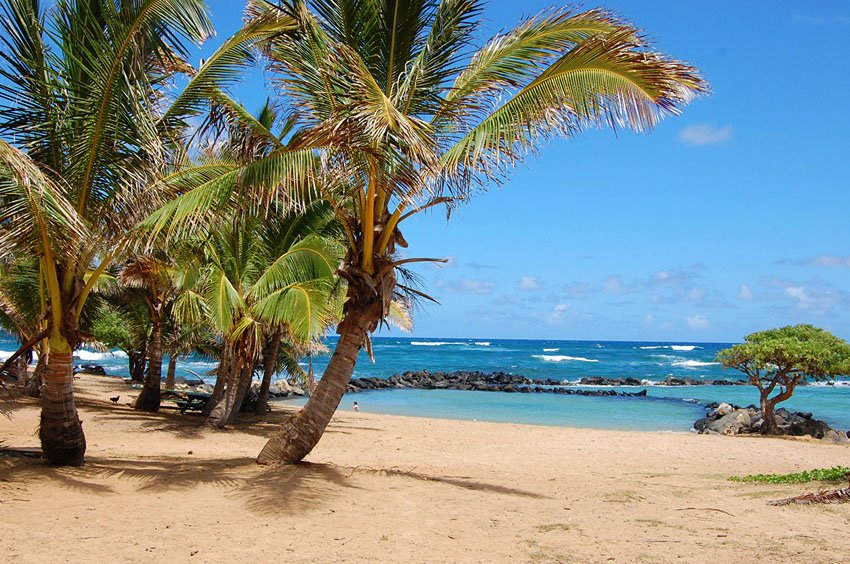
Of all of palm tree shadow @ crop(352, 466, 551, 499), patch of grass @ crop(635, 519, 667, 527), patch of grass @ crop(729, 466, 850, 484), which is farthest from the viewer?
patch of grass @ crop(729, 466, 850, 484)

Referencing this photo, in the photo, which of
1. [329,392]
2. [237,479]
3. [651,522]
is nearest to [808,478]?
[651,522]

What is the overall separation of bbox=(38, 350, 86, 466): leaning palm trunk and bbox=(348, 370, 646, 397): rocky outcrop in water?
29.2m

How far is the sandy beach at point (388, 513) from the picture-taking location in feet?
16.3

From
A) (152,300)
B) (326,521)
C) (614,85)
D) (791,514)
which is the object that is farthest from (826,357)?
(152,300)

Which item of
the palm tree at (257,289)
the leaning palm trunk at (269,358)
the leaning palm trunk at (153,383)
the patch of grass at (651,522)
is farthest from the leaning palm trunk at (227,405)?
the patch of grass at (651,522)

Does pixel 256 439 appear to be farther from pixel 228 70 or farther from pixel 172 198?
pixel 228 70

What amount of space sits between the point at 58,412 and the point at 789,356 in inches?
654

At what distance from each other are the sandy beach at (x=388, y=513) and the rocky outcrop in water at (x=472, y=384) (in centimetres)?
2828

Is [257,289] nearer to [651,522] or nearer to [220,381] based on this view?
[220,381]

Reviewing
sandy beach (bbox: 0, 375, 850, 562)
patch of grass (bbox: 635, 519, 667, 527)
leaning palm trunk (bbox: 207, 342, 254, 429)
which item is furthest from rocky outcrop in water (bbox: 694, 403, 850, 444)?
patch of grass (bbox: 635, 519, 667, 527)

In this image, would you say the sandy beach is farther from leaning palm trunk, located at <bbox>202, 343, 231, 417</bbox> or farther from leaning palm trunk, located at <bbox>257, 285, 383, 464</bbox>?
leaning palm trunk, located at <bbox>202, 343, 231, 417</bbox>

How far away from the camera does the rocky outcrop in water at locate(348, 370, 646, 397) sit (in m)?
38.9

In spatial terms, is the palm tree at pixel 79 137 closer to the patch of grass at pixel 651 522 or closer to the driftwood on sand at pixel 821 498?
the patch of grass at pixel 651 522

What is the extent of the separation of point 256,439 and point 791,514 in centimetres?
968
